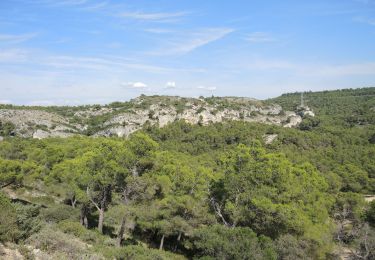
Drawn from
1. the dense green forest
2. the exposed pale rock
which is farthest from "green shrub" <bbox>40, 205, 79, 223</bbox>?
the exposed pale rock

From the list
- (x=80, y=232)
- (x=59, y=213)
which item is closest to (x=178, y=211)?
(x=80, y=232)

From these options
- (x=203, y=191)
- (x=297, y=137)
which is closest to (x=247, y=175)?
(x=203, y=191)

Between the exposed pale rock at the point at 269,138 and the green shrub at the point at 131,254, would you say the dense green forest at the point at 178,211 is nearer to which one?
the green shrub at the point at 131,254

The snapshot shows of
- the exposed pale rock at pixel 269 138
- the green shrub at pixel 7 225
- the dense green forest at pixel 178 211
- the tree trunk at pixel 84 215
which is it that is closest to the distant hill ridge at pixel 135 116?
the exposed pale rock at pixel 269 138

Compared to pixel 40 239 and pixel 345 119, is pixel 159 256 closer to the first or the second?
pixel 40 239

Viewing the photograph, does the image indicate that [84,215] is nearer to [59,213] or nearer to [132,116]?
[59,213]

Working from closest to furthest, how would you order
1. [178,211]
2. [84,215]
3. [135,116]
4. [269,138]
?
1. [178,211]
2. [84,215]
3. [269,138]
4. [135,116]

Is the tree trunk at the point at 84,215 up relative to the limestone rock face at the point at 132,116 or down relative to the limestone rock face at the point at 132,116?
down

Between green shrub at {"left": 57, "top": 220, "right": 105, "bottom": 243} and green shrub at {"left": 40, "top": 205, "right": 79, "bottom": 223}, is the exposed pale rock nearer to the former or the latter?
green shrub at {"left": 40, "top": 205, "right": 79, "bottom": 223}

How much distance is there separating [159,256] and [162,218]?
5.71 metres

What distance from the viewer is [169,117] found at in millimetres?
85625

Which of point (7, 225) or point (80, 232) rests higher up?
point (7, 225)

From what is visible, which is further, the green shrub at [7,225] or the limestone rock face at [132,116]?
the limestone rock face at [132,116]

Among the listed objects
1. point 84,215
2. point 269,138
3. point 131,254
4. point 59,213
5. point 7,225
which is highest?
point 7,225
